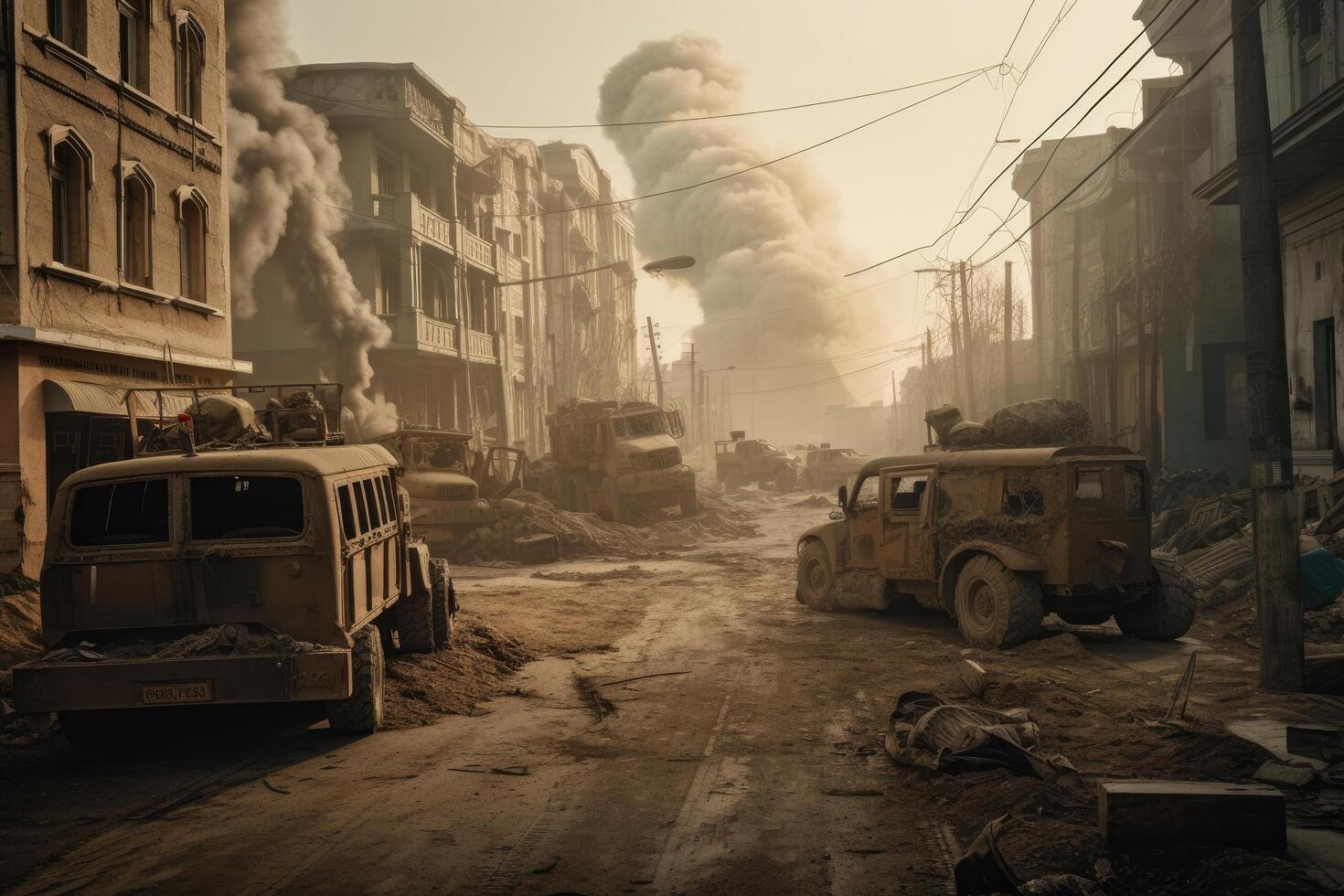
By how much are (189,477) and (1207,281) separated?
24.9 m

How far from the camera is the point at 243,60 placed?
24.9 metres

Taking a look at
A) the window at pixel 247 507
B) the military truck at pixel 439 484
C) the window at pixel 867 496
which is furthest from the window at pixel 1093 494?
the military truck at pixel 439 484

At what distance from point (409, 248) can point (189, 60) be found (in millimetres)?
12235

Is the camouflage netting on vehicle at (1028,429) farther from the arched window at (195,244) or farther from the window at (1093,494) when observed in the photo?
the arched window at (195,244)

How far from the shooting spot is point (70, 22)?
52.0ft

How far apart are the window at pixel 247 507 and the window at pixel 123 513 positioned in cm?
23

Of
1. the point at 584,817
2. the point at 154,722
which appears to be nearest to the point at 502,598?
the point at 154,722

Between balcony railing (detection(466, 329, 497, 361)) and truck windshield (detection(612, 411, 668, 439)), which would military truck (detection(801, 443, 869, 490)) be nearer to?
balcony railing (detection(466, 329, 497, 361))

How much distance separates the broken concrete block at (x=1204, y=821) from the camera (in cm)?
483

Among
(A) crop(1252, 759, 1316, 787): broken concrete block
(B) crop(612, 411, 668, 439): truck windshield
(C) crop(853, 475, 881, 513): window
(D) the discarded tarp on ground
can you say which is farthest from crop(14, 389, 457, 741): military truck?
(B) crop(612, 411, 668, 439): truck windshield

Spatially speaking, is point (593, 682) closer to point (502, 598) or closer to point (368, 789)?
point (368, 789)

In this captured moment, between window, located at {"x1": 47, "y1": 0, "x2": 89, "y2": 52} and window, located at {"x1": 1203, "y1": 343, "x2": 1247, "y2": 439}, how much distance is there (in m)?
24.0

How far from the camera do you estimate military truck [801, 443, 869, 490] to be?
45625mm

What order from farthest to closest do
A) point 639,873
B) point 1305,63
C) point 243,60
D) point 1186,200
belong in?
point 1186,200
point 243,60
point 1305,63
point 639,873
